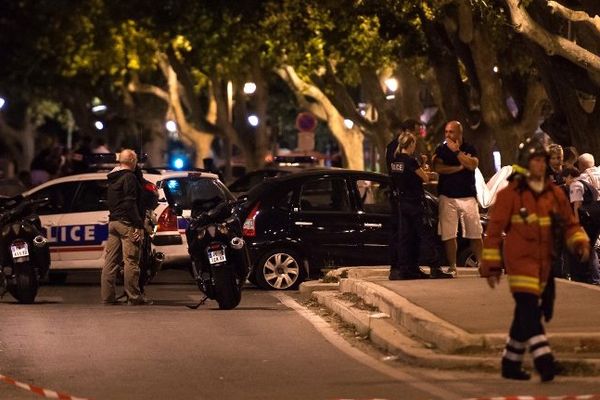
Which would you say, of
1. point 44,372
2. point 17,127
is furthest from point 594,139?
point 17,127

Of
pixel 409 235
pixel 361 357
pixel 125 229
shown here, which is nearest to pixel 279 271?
pixel 125 229

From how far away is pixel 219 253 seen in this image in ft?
55.0

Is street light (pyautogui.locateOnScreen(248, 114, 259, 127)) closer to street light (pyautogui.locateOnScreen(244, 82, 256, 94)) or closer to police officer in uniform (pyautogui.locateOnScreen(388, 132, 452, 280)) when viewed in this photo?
street light (pyautogui.locateOnScreen(244, 82, 256, 94))

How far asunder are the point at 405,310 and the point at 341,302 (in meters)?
→ 2.44

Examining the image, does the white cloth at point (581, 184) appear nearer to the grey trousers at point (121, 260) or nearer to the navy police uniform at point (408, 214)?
the navy police uniform at point (408, 214)

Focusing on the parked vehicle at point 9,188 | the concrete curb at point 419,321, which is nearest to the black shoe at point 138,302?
the concrete curb at point 419,321

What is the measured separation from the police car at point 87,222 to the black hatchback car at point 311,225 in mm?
852

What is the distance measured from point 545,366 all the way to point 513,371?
0.25 m

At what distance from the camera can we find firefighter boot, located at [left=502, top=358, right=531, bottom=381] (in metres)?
11.4

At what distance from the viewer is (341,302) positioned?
16359 mm

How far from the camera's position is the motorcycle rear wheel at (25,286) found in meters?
17.9

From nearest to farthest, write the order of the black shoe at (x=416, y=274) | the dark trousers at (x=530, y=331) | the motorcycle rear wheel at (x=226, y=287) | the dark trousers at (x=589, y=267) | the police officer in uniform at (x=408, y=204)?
the dark trousers at (x=530, y=331) < the motorcycle rear wheel at (x=226, y=287) < the police officer in uniform at (x=408, y=204) < the black shoe at (x=416, y=274) < the dark trousers at (x=589, y=267)

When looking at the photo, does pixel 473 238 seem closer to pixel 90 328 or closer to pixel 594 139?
pixel 90 328

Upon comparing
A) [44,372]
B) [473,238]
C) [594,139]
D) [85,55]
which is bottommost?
[44,372]
